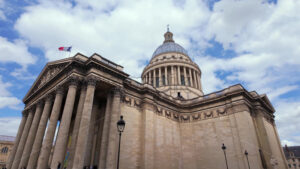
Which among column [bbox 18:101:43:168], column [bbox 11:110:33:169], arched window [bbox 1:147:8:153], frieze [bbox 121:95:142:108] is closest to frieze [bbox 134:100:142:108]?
frieze [bbox 121:95:142:108]

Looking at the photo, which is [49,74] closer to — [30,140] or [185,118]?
[30,140]

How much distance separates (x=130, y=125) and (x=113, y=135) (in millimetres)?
4410

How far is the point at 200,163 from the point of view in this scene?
2725 cm

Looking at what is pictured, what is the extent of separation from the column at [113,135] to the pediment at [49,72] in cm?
629

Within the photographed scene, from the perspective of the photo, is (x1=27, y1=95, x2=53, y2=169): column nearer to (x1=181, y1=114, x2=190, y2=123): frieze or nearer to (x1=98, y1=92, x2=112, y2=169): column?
(x1=98, y1=92, x2=112, y2=169): column

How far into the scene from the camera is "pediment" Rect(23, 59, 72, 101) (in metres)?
21.1

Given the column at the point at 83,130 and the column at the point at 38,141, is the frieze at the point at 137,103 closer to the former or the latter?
the column at the point at 83,130

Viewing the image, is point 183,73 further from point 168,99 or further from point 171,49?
point 168,99

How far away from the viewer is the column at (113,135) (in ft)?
58.3

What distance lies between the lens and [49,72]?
24297 millimetres

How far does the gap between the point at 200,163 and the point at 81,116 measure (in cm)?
1896

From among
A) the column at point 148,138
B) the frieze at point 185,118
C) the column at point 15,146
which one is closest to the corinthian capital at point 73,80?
the column at point 148,138

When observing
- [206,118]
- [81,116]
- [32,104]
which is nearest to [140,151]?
[81,116]

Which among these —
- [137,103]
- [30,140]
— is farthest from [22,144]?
[137,103]
